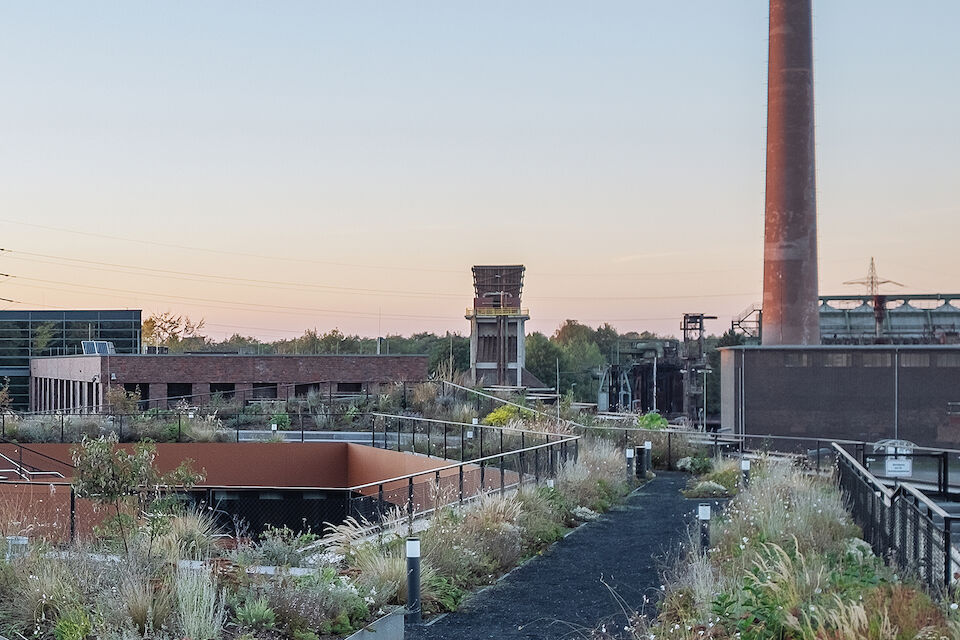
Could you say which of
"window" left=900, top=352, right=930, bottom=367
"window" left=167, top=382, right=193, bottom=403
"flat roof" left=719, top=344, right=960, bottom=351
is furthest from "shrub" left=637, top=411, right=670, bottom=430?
"window" left=167, top=382, right=193, bottom=403

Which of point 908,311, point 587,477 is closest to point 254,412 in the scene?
point 587,477

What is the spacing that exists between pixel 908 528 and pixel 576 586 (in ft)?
12.9

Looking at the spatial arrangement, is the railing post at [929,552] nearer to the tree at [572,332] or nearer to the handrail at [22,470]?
the handrail at [22,470]

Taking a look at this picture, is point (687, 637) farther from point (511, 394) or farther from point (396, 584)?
point (511, 394)

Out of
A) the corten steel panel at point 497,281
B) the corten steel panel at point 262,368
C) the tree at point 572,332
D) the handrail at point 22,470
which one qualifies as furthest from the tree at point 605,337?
the handrail at point 22,470

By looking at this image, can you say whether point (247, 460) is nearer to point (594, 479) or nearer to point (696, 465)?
point (696, 465)

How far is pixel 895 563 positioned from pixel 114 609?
7.65 metres

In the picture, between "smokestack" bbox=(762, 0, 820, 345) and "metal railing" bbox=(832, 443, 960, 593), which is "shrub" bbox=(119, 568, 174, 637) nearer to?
"metal railing" bbox=(832, 443, 960, 593)

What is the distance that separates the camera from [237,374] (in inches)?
1972

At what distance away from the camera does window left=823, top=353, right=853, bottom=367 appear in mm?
35750

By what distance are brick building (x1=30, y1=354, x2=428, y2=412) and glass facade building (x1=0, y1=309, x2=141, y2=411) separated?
20842mm

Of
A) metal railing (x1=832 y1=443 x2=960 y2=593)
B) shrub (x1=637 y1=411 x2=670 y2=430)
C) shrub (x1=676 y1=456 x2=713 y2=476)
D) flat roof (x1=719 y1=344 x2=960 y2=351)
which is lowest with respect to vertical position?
shrub (x1=676 y1=456 x2=713 y2=476)

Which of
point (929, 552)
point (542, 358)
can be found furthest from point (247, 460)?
point (542, 358)

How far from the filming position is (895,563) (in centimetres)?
1046
